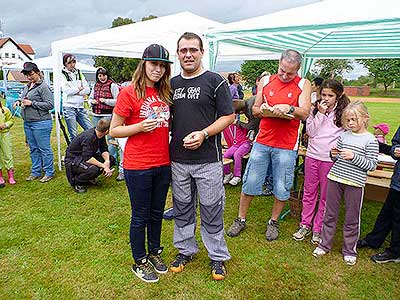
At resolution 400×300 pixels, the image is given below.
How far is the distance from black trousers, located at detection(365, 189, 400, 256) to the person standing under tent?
5055 millimetres

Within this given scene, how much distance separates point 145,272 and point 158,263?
0.16 m

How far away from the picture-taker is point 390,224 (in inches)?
124

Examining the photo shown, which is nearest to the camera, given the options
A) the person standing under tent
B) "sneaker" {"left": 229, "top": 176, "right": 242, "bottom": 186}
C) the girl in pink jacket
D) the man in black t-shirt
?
the man in black t-shirt

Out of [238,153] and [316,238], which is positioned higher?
[238,153]

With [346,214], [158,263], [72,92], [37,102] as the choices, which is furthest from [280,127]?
[72,92]

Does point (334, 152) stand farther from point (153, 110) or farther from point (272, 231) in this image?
point (153, 110)

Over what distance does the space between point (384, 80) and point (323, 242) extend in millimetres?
49629

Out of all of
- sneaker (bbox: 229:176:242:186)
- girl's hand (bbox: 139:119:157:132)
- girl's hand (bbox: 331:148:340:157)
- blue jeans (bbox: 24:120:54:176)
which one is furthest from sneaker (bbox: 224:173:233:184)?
girl's hand (bbox: 139:119:157:132)

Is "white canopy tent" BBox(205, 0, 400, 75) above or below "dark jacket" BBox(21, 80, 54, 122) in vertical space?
above

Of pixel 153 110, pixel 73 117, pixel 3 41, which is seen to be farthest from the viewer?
pixel 3 41

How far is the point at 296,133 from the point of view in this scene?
321 centimetres

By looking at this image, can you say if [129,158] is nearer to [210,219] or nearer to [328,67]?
[210,219]

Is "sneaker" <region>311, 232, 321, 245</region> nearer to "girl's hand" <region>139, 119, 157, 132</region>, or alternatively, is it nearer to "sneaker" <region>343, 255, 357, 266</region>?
"sneaker" <region>343, 255, 357, 266</region>

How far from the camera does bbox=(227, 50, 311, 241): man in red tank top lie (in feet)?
9.81
